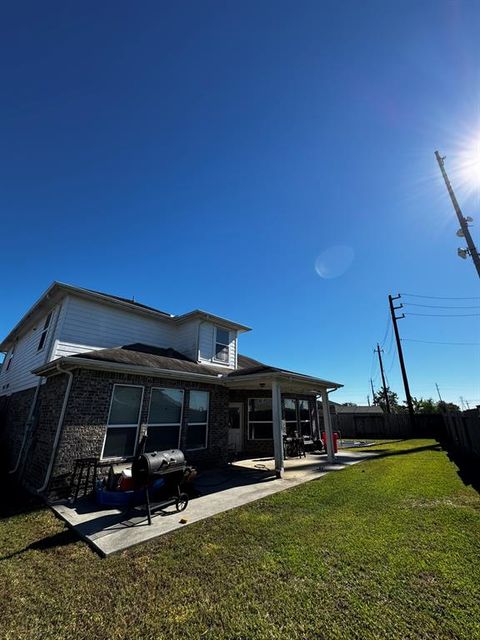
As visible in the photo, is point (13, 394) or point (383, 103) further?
point (13, 394)

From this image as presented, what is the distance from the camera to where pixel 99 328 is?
10.1 metres

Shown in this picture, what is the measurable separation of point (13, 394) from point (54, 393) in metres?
6.16

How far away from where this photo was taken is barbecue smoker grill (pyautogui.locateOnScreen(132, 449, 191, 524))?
17.7 ft

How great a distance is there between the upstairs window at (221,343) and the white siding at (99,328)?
260cm

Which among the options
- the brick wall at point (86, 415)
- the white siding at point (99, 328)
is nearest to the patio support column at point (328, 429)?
the brick wall at point (86, 415)

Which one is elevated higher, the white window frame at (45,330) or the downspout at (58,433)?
the white window frame at (45,330)

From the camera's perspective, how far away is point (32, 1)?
6.44m

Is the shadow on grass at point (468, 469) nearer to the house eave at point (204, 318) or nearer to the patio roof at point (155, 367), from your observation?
the patio roof at point (155, 367)

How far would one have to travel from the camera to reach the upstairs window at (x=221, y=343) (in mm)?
13281

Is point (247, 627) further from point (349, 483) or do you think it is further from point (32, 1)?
point (32, 1)

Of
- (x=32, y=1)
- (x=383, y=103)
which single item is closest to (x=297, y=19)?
(x=383, y=103)

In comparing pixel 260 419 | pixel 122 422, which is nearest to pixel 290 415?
pixel 260 419

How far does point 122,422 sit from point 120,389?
0.89m

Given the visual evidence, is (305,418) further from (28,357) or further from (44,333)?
(28,357)
